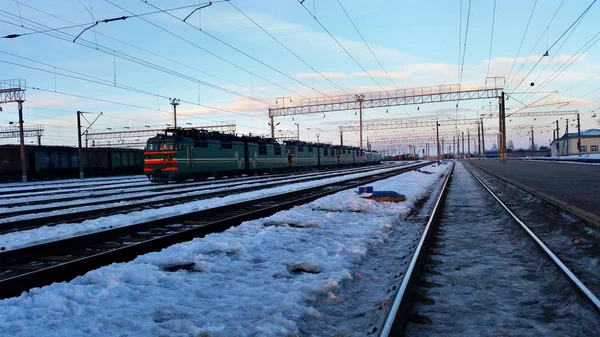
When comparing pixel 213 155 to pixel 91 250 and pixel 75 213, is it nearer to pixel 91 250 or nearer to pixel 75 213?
pixel 75 213

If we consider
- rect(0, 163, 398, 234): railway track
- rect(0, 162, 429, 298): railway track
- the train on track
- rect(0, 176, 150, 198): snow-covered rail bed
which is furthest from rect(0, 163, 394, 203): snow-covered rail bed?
rect(0, 162, 429, 298): railway track

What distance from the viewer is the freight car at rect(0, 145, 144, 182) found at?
3759 cm

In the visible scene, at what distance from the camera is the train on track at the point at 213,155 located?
27594mm

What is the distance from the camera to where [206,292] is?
529 centimetres

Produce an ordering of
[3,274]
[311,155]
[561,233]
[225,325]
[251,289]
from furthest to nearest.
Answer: [311,155]
[561,233]
[3,274]
[251,289]
[225,325]

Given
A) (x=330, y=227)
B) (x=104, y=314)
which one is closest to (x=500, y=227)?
(x=330, y=227)

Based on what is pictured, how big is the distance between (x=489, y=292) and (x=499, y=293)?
111 millimetres

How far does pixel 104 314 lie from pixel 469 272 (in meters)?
4.76

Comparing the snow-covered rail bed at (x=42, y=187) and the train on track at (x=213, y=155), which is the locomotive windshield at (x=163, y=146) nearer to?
the train on track at (x=213, y=155)

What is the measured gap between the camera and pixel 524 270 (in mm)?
6492

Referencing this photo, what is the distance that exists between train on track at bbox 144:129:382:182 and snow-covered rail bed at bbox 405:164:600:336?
21.4 m

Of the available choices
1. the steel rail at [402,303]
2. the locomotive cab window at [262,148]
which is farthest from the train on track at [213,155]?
the steel rail at [402,303]

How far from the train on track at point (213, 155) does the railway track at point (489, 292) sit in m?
21.4

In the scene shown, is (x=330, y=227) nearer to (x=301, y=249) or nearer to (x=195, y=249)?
(x=301, y=249)
